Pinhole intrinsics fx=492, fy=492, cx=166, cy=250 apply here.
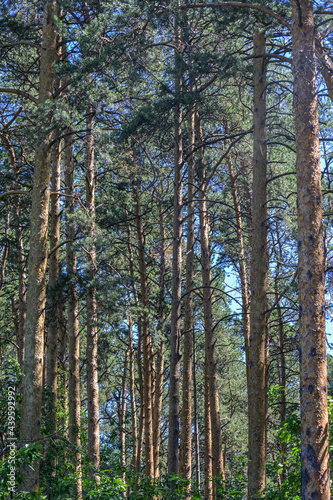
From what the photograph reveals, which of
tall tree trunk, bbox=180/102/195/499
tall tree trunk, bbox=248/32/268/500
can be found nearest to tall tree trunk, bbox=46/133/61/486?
tall tree trunk, bbox=180/102/195/499

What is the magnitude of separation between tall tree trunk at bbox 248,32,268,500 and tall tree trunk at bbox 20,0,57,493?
3.62 metres

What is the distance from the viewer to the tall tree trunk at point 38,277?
25.5ft

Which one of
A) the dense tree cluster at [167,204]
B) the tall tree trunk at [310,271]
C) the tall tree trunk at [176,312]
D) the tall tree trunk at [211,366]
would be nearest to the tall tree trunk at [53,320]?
the dense tree cluster at [167,204]

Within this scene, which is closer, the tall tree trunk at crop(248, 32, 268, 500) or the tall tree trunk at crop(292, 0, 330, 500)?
the tall tree trunk at crop(292, 0, 330, 500)

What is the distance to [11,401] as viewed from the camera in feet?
26.7

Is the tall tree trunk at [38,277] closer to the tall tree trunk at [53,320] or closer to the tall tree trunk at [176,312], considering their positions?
the tall tree trunk at [53,320]

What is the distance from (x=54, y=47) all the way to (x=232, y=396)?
885 inches

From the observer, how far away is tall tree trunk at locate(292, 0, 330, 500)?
6090 millimetres

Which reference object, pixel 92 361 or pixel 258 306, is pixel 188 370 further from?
pixel 258 306

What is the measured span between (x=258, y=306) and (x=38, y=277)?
3.85 metres

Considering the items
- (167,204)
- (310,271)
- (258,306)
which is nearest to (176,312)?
(258,306)

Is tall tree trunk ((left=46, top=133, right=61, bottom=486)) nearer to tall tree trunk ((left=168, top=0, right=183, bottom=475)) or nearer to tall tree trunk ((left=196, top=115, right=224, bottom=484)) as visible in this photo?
tall tree trunk ((left=168, top=0, right=183, bottom=475))

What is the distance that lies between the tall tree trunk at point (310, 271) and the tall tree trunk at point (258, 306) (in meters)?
2.11

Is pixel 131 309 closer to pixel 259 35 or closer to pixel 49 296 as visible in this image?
pixel 49 296
